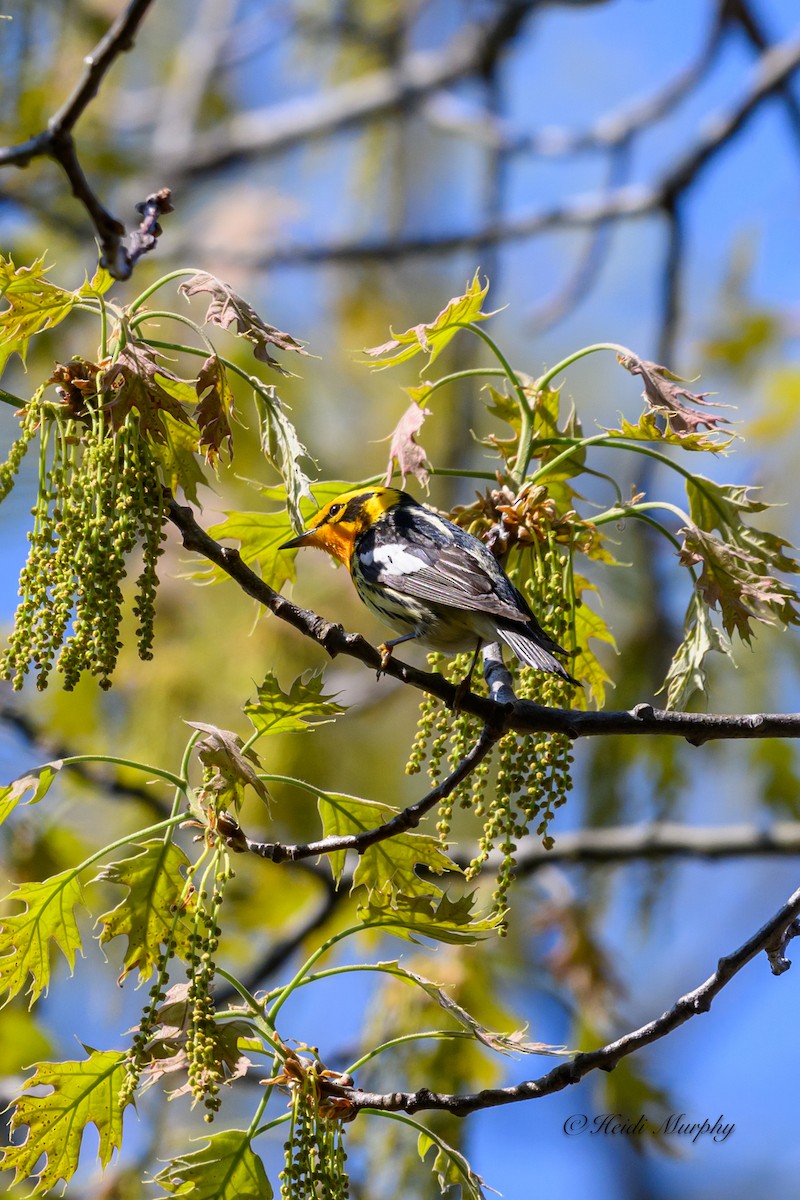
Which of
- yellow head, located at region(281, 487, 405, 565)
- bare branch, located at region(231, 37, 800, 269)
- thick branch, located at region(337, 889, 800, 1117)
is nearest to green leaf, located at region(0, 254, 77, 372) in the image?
yellow head, located at region(281, 487, 405, 565)

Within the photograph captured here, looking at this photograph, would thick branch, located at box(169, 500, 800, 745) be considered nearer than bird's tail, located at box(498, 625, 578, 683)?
Yes

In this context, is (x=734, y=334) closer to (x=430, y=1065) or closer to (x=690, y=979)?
(x=430, y=1065)

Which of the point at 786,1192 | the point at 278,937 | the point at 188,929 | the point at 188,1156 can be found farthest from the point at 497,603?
the point at 786,1192

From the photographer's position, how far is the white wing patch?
272 centimetres

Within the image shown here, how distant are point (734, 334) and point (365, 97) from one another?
2.66 metres

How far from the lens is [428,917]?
1.91m

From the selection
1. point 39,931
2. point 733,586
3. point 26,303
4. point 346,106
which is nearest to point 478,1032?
point 39,931

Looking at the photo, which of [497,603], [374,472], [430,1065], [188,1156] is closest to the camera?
[188,1156]

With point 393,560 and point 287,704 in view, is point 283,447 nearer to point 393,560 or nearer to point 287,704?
point 287,704

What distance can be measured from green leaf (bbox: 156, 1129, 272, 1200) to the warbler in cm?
75

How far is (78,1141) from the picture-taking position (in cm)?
191

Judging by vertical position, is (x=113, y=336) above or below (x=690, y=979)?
below

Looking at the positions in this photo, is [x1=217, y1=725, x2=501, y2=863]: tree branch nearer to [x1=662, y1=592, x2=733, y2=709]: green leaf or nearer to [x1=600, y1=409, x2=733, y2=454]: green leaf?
[x1=662, y1=592, x2=733, y2=709]: green leaf

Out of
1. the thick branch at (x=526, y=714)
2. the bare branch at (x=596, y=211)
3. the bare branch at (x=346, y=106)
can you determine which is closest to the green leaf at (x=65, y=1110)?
the thick branch at (x=526, y=714)
